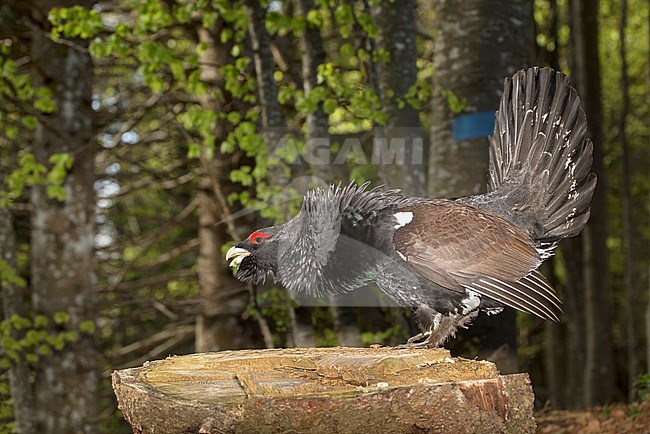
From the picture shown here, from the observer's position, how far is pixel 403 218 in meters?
4.65

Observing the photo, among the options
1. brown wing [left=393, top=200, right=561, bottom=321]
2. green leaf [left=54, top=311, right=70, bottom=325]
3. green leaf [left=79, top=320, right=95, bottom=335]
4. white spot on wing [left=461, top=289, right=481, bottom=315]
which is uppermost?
brown wing [left=393, top=200, right=561, bottom=321]

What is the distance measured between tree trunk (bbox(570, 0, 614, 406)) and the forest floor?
4.60 m

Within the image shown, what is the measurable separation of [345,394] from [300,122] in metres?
7.60

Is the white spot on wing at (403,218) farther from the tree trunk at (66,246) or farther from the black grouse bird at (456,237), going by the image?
the tree trunk at (66,246)

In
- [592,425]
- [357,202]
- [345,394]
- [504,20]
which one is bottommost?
[592,425]

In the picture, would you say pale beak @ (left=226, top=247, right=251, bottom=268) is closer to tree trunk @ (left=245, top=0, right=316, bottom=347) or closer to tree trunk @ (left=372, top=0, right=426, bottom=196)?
tree trunk @ (left=372, top=0, right=426, bottom=196)

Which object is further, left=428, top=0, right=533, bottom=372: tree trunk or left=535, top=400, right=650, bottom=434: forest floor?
left=535, top=400, right=650, bottom=434: forest floor

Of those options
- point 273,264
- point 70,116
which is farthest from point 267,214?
point 70,116

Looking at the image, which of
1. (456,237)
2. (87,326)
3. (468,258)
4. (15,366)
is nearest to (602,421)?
(468,258)

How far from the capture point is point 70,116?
933 centimetres

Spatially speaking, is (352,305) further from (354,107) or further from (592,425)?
(592,425)

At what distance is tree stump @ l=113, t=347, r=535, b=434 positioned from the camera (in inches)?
124

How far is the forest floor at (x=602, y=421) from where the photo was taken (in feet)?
22.4

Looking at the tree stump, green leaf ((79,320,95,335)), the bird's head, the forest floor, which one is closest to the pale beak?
the bird's head
